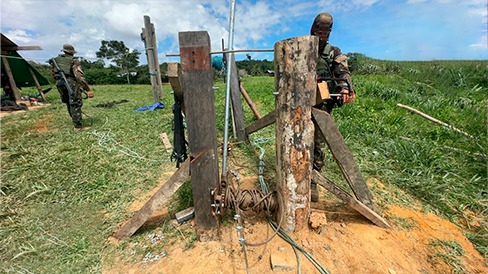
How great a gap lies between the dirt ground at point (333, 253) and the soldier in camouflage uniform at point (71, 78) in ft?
15.9

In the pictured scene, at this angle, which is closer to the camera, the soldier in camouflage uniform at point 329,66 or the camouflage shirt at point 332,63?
the soldier in camouflage uniform at point 329,66

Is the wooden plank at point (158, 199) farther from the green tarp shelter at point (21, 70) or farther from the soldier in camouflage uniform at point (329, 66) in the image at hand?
the green tarp shelter at point (21, 70)

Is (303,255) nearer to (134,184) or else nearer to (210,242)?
(210,242)

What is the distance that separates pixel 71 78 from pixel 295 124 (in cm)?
598

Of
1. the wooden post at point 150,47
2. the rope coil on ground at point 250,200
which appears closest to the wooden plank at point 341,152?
the rope coil on ground at point 250,200

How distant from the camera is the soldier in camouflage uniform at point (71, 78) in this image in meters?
5.30

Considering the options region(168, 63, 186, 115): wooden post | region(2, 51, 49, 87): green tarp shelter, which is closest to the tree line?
region(2, 51, 49, 87): green tarp shelter

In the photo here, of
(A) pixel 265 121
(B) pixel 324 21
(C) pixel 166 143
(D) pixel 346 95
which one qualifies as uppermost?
(B) pixel 324 21

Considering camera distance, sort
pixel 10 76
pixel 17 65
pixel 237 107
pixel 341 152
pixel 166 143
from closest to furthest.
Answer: pixel 341 152 < pixel 237 107 < pixel 166 143 < pixel 10 76 < pixel 17 65

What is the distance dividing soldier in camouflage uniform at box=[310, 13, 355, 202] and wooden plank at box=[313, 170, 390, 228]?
20.8 inches

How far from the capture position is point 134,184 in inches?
120

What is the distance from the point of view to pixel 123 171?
338cm

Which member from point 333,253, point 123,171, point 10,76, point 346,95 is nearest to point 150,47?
point 10,76

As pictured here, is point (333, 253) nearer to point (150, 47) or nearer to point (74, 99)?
point (74, 99)
